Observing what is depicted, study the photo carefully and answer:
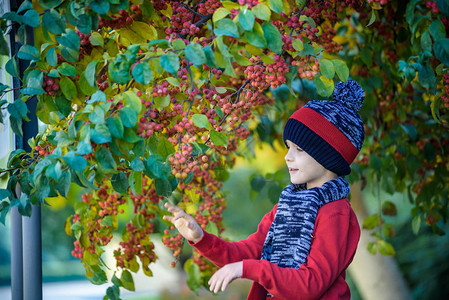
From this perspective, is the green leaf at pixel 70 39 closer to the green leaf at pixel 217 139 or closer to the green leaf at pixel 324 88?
the green leaf at pixel 217 139

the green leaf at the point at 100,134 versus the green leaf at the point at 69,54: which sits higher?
the green leaf at the point at 69,54

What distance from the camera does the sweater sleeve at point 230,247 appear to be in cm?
133

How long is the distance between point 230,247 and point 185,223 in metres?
0.17

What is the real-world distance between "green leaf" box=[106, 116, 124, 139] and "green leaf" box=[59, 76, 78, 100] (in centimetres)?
22

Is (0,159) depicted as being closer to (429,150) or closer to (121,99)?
(121,99)

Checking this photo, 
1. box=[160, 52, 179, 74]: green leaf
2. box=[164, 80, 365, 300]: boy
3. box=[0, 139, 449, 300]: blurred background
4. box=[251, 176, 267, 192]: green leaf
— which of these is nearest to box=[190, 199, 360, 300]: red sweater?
box=[164, 80, 365, 300]: boy

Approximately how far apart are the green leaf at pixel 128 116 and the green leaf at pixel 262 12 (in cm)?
29

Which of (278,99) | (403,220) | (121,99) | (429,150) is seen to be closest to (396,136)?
(429,150)

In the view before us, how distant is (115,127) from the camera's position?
968 mm

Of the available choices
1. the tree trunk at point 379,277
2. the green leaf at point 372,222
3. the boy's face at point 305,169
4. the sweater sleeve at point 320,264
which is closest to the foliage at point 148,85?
the boy's face at point 305,169

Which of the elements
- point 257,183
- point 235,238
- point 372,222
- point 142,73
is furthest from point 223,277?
point 235,238

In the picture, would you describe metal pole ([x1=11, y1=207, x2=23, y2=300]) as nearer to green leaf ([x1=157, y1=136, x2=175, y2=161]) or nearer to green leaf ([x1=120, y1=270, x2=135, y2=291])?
green leaf ([x1=120, y1=270, x2=135, y2=291])

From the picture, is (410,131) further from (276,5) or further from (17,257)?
(17,257)

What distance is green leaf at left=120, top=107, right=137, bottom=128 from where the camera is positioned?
97 centimetres
